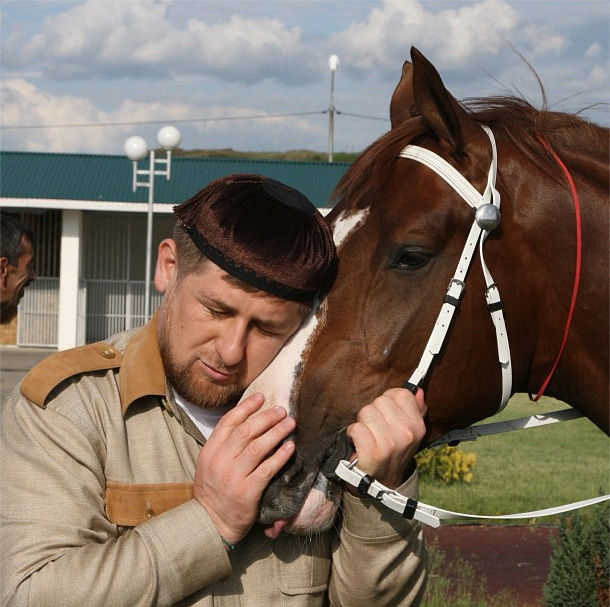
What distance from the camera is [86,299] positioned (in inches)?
837

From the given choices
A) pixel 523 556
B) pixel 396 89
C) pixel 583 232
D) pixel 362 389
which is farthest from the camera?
pixel 523 556

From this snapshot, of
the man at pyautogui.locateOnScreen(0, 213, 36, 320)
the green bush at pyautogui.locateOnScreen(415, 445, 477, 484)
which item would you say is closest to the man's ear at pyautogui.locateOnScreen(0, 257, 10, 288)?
the man at pyautogui.locateOnScreen(0, 213, 36, 320)

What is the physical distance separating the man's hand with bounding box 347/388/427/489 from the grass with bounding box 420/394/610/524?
5.23 metres

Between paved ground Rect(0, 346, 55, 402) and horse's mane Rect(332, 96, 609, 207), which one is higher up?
horse's mane Rect(332, 96, 609, 207)

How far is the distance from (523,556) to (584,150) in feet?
15.3

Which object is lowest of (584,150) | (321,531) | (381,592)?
(381,592)

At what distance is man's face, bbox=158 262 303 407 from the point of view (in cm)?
208

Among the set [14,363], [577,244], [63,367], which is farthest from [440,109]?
[14,363]

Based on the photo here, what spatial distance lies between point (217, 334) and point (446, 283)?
0.64 meters

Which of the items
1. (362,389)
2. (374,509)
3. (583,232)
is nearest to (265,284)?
(362,389)

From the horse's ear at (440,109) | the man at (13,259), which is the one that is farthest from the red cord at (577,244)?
the man at (13,259)

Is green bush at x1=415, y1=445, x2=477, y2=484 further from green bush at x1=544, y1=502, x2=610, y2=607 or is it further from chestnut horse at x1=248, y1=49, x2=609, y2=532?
chestnut horse at x1=248, y1=49, x2=609, y2=532

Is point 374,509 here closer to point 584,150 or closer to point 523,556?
point 584,150

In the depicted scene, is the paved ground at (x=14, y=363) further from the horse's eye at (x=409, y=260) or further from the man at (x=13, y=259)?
the horse's eye at (x=409, y=260)
